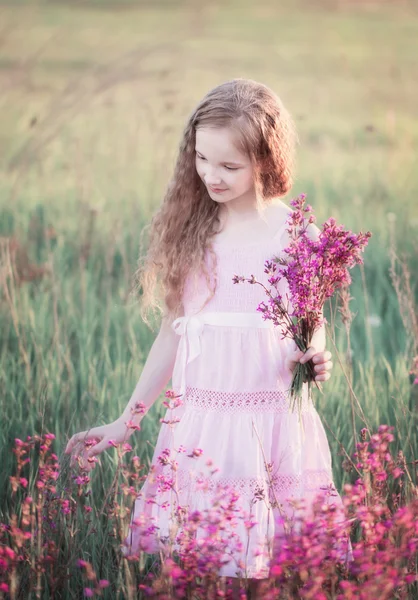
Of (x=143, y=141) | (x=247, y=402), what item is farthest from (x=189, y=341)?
(x=143, y=141)

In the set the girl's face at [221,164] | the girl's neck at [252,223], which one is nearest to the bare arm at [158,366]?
the girl's neck at [252,223]

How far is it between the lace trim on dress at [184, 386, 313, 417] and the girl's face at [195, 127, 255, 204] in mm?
557

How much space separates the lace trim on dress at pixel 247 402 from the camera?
249 centimetres

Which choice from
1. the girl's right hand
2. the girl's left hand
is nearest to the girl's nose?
the girl's left hand

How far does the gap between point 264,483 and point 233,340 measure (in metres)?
0.41

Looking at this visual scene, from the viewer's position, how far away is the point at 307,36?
642 centimetres

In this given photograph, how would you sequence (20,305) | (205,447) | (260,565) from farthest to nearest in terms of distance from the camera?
1. (20,305)
2. (205,447)
3. (260,565)

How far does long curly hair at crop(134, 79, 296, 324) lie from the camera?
97.8 inches

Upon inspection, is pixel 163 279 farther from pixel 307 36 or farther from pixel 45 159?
pixel 307 36

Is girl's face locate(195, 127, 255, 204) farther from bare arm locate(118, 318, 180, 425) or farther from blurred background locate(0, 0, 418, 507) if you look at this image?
blurred background locate(0, 0, 418, 507)

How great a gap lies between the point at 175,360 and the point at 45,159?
3366 mm

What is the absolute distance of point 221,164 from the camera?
2.46 meters

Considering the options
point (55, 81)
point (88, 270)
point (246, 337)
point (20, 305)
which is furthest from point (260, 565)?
point (55, 81)

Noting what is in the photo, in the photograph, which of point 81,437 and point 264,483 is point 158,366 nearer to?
point 81,437
